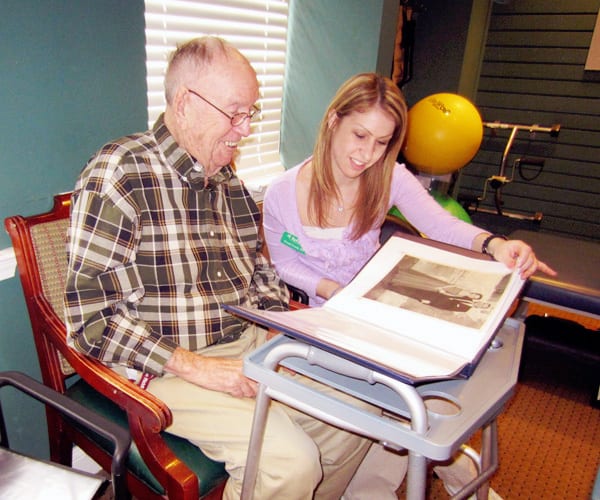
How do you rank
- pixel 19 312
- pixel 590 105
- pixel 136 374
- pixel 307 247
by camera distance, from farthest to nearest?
1. pixel 590 105
2. pixel 307 247
3. pixel 19 312
4. pixel 136 374

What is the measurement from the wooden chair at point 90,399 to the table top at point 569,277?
133cm

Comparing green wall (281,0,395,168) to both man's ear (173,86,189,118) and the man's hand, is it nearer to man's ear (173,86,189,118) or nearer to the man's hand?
man's ear (173,86,189,118)

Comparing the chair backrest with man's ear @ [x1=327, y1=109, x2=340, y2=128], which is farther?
man's ear @ [x1=327, y1=109, x2=340, y2=128]

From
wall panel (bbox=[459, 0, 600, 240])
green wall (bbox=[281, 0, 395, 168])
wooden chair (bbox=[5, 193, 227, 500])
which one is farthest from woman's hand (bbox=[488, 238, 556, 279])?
wall panel (bbox=[459, 0, 600, 240])

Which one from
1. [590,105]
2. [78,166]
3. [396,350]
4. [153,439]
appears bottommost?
[153,439]

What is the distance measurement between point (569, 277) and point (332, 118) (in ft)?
3.71

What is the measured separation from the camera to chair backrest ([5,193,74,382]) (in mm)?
1091

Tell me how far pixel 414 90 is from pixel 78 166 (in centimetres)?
280

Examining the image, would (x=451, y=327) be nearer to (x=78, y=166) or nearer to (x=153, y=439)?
(x=153, y=439)

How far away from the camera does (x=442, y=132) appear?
7.68ft

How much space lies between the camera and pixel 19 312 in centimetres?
123

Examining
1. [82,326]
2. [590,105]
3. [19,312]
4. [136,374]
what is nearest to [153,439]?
[136,374]

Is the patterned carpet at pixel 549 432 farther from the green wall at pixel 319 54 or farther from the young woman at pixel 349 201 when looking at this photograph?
the green wall at pixel 319 54

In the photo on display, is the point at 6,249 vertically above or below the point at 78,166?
below
